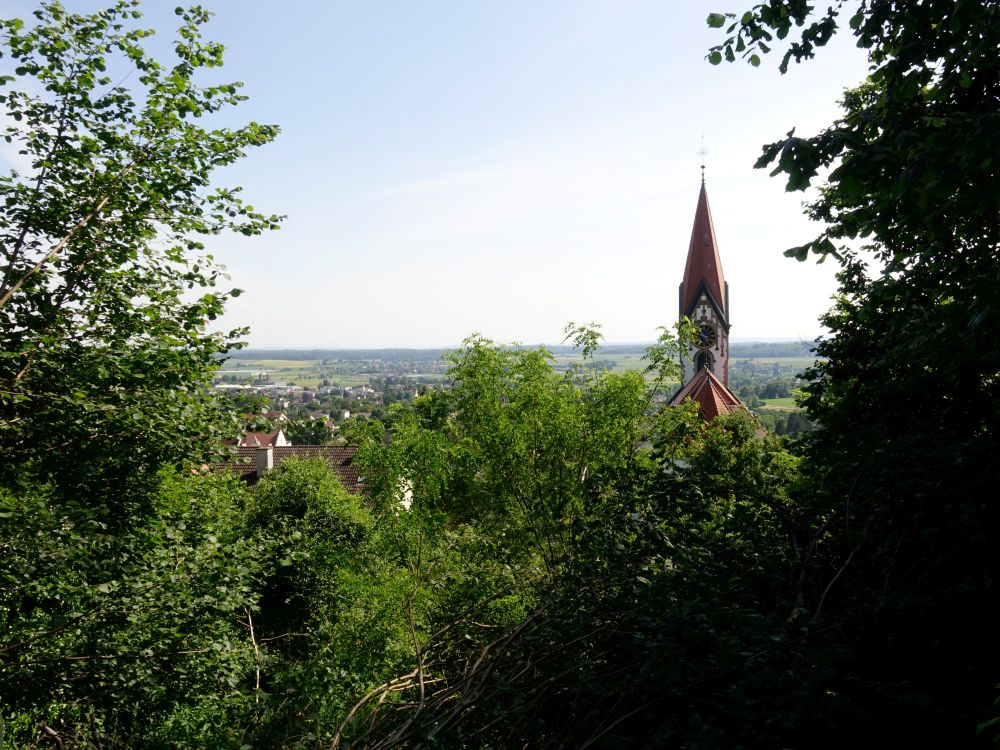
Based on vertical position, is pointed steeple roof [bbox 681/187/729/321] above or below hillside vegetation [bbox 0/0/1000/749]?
above

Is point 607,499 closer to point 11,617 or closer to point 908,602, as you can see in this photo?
point 908,602

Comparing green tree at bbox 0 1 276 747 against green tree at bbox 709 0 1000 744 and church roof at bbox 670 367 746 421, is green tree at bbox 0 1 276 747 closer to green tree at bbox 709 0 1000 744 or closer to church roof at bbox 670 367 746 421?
green tree at bbox 709 0 1000 744

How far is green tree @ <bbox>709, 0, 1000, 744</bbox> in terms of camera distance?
10.7 ft

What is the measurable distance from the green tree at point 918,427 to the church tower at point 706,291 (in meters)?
31.2

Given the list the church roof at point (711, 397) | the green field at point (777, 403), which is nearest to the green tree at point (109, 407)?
the church roof at point (711, 397)

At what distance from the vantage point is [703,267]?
3650 centimetres

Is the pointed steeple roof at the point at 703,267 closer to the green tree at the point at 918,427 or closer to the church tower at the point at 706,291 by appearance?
the church tower at the point at 706,291

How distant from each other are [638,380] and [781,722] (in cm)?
833

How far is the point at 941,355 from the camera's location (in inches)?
191

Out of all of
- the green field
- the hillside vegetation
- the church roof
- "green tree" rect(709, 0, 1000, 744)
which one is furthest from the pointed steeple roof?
the green field

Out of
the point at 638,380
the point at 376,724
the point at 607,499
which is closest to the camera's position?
the point at 376,724

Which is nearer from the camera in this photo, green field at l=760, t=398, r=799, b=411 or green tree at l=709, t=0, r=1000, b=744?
green tree at l=709, t=0, r=1000, b=744

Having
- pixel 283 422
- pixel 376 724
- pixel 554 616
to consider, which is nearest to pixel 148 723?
pixel 283 422

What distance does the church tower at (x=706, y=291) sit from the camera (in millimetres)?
36188
